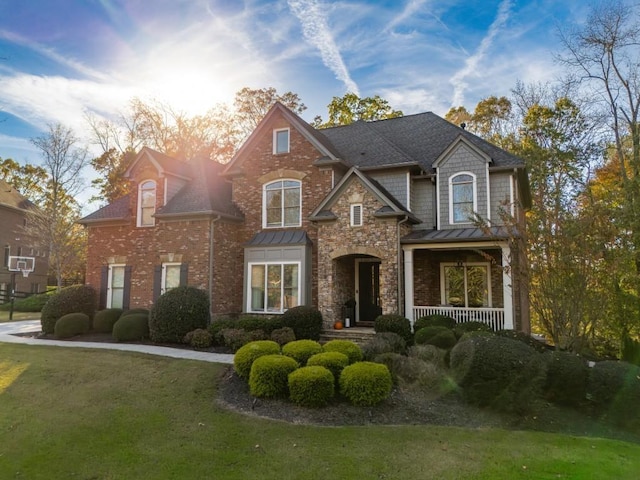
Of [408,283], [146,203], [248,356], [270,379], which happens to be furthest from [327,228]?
[270,379]

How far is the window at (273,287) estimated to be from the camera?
1652cm

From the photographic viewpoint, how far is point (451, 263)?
16969mm

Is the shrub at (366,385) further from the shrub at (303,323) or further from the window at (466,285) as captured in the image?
the window at (466,285)

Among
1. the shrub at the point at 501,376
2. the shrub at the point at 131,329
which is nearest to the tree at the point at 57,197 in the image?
the shrub at the point at 131,329

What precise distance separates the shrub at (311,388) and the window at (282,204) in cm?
1019

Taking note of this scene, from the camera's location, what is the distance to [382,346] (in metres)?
10.1

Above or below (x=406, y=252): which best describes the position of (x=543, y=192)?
above

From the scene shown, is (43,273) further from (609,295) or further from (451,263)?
(609,295)

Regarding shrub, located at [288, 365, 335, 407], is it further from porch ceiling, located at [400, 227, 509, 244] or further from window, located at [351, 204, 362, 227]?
window, located at [351, 204, 362, 227]

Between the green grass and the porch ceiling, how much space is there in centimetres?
803

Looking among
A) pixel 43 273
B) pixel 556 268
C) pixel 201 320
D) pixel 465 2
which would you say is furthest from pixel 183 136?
pixel 556 268

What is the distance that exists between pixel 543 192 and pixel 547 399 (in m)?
5.16

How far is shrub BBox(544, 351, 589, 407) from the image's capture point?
8523 millimetres

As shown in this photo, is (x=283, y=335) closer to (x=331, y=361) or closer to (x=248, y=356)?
(x=248, y=356)
